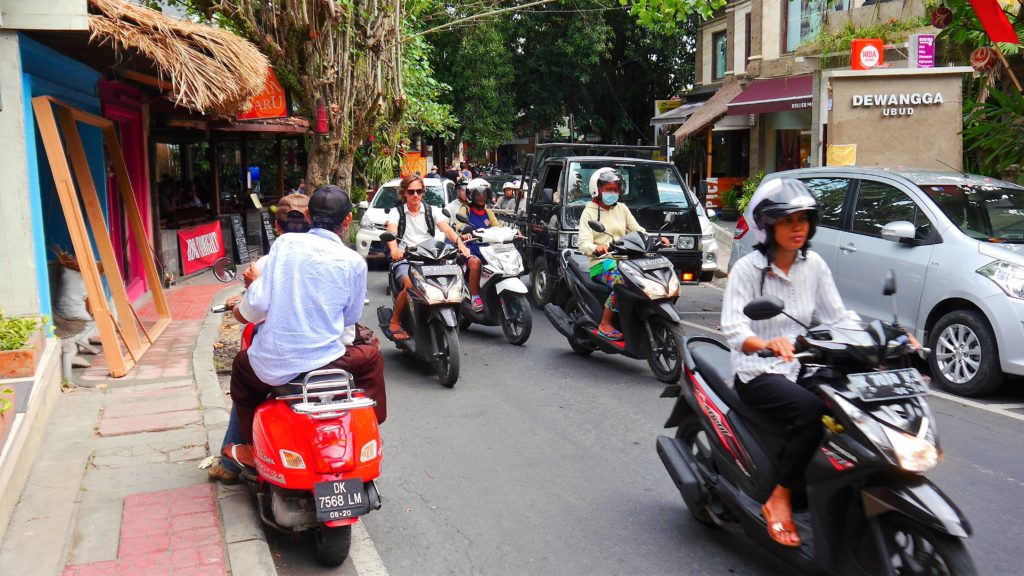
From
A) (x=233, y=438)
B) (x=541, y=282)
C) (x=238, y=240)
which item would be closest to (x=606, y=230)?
(x=541, y=282)

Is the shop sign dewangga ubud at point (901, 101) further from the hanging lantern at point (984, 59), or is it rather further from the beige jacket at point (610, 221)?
the beige jacket at point (610, 221)

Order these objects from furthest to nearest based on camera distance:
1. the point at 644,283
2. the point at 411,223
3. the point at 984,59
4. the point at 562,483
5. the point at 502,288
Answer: the point at 984,59 → the point at 502,288 → the point at 411,223 → the point at 644,283 → the point at 562,483

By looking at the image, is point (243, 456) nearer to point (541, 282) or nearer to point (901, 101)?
point (541, 282)

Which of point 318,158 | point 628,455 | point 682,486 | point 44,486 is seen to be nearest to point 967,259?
point 628,455

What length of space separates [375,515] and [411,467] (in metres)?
0.79

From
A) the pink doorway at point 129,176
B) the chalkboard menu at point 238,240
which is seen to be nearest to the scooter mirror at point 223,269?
the pink doorway at point 129,176

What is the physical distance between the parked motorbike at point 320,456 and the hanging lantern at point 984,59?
11287 millimetres

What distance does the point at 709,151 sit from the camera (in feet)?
92.3

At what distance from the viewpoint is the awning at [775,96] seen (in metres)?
22.0

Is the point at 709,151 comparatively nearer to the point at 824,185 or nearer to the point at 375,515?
the point at 824,185

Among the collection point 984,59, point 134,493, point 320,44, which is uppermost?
point 320,44

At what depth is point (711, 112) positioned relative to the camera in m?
25.9

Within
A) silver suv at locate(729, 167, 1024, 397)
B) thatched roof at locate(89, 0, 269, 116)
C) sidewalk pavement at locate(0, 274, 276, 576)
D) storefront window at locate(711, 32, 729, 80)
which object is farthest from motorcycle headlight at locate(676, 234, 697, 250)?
storefront window at locate(711, 32, 729, 80)

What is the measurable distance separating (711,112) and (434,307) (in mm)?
19781
